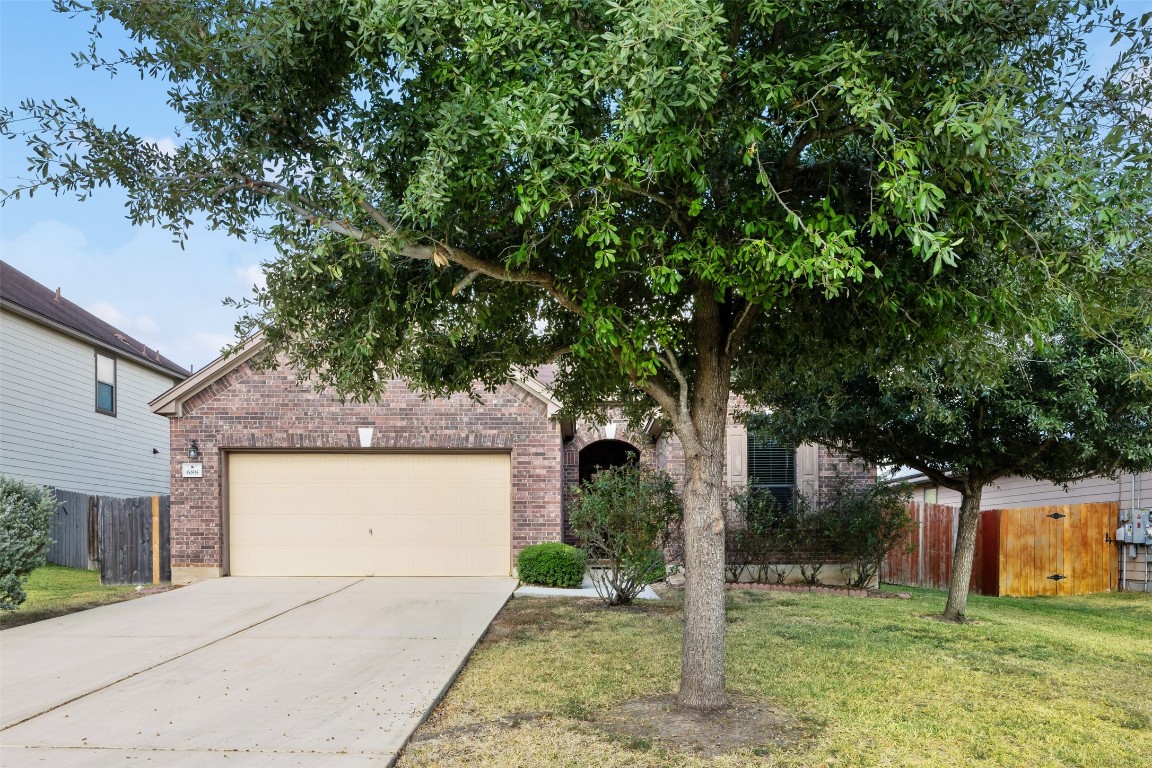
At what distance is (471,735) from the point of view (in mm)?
5742

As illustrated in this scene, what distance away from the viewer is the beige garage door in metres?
15.0

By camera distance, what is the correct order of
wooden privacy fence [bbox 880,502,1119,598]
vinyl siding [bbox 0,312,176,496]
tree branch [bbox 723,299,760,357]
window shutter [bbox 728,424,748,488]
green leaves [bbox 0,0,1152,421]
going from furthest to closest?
vinyl siding [bbox 0,312,176,496], wooden privacy fence [bbox 880,502,1119,598], window shutter [bbox 728,424,748,488], tree branch [bbox 723,299,760,357], green leaves [bbox 0,0,1152,421]

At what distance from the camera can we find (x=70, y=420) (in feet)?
62.1

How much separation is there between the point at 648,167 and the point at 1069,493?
16902 mm

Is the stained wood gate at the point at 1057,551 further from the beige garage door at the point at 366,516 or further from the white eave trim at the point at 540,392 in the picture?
the beige garage door at the point at 366,516

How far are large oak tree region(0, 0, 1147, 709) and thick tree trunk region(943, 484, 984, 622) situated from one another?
17.6 feet

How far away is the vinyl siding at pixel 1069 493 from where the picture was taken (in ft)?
50.5

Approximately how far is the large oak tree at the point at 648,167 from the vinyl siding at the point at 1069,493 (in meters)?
9.57

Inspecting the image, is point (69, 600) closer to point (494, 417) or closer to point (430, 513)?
point (430, 513)

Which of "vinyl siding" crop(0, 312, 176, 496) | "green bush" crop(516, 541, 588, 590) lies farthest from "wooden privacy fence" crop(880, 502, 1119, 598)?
"vinyl siding" crop(0, 312, 176, 496)

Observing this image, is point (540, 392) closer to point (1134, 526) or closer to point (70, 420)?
point (1134, 526)

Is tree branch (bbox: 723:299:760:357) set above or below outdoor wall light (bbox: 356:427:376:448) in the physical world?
above

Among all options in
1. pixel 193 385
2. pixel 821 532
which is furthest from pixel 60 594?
pixel 821 532

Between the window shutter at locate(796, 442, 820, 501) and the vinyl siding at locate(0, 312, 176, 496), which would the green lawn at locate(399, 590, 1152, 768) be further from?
the vinyl siding at locate(0, 312, 176, 496)
